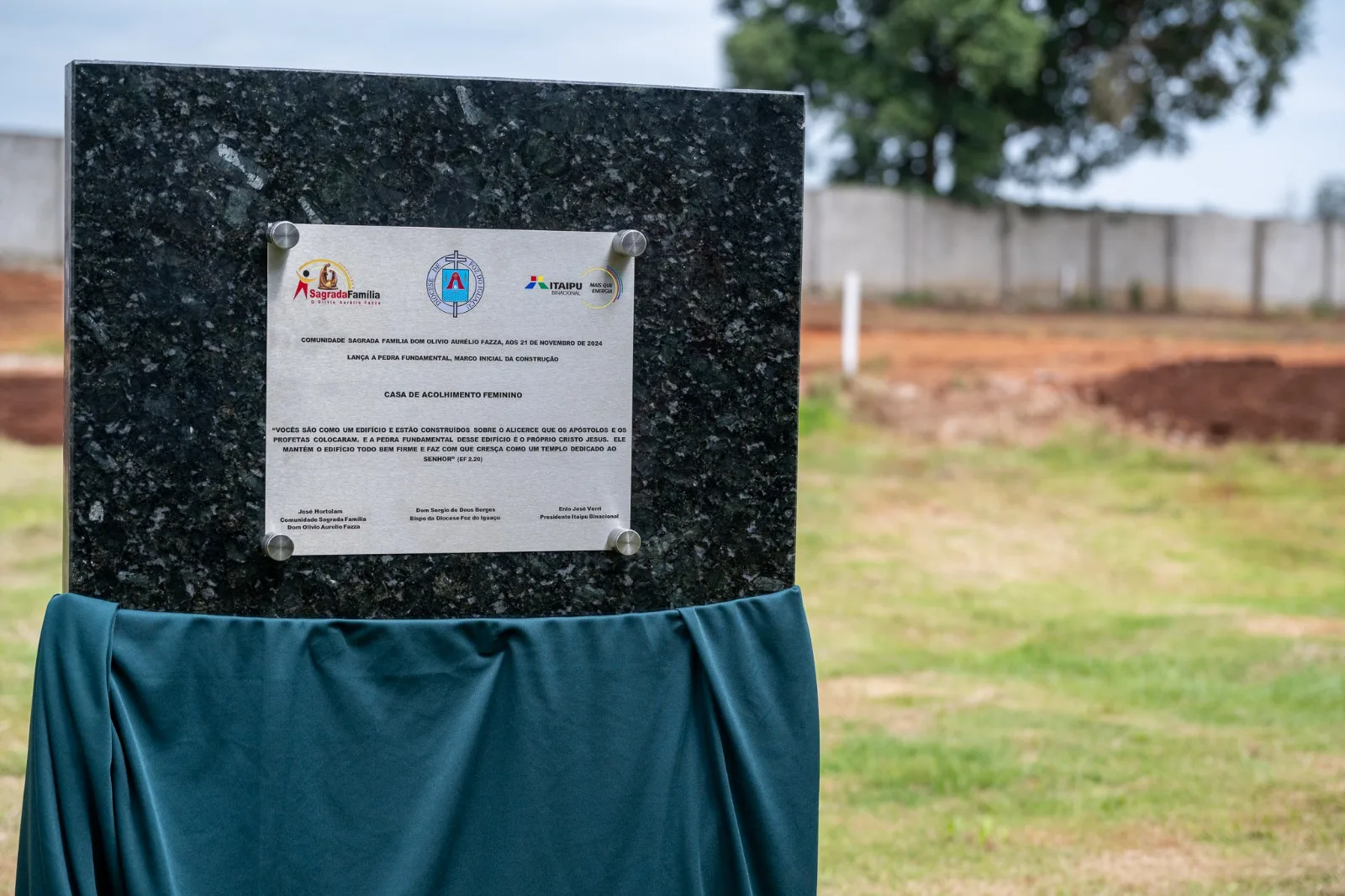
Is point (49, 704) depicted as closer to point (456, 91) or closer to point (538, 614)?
point (538, 614)

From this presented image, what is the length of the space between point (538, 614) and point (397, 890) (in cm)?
47

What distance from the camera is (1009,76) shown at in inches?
1041

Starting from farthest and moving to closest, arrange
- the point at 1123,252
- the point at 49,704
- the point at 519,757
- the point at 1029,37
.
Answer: the point at 1123,252 → the point at 1029,37 → the point at 519,757 → the point at 49,704

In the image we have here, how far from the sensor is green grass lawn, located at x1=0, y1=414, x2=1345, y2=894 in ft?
13.1

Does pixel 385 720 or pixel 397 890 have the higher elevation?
pixel 385 720

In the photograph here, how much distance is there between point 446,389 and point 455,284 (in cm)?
16

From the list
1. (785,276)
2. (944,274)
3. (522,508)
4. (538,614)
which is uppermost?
(944,274)

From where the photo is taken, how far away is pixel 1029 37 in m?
26.2

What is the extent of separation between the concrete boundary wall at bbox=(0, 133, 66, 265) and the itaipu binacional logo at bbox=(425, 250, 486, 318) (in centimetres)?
1931

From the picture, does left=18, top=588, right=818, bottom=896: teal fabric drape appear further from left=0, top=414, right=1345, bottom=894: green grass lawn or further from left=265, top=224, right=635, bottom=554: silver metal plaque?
left=0, top=414, right=1345, bottom=894: green grass lawn

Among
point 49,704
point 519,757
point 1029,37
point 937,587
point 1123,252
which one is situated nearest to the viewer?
point 49,704

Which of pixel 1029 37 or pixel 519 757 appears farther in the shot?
pixel 1029 37

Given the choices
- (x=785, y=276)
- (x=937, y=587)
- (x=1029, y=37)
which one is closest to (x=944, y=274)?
Answer: (x=1029, y=37)

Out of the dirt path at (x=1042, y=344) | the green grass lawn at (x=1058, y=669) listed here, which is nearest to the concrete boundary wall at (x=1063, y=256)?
the dirt path at (x=1042, y=344)
